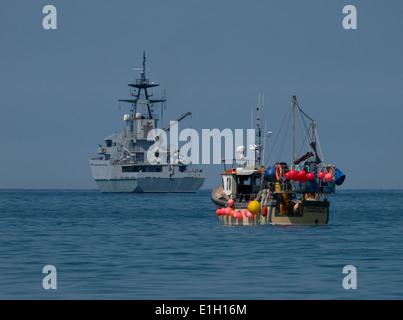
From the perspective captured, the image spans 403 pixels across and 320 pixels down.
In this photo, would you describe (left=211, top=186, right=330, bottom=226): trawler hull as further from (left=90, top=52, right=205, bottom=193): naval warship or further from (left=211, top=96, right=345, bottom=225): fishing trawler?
(left=90, top=52, right=205, bottom=193): naval warship

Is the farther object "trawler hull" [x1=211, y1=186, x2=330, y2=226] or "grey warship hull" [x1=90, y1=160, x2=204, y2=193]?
"grey warship hull" [x1=90, y1=160, x2=204, y2=193]

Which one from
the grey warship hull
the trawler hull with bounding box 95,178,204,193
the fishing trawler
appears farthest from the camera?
the trawler hull with bounding box 95,178,204,193

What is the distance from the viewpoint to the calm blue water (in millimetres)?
26453

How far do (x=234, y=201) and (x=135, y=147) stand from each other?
127562 mm

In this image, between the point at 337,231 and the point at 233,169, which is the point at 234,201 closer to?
the point at 233,169

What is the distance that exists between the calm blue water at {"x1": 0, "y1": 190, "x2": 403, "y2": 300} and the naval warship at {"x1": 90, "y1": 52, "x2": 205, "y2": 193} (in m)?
123

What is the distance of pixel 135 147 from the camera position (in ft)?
619

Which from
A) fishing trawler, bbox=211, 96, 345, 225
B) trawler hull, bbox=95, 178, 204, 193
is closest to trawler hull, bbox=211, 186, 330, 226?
fishing trawler, bbox=211, 96, 345, 225

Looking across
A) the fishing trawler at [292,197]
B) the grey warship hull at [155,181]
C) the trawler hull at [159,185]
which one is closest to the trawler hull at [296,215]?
the fishing trawler at [292,197]

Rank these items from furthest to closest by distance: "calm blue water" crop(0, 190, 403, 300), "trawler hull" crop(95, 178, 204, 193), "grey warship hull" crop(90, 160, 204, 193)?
"trawler hull" crop(95, 178, 204, 193), "grey warship hull" crop(90, 160, 204, 193), "calm blue water" crop(0, 190, 403, 300)

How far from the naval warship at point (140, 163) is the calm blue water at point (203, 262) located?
122764 millimetres

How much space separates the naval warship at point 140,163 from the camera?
7160 inches
